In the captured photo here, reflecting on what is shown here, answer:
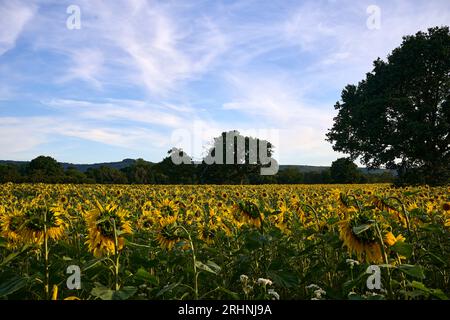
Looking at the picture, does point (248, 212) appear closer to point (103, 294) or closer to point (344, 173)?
point (103, 294)

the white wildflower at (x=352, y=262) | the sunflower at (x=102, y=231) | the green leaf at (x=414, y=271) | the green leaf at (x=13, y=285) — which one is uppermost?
the sunflower at (x=102, y=231)

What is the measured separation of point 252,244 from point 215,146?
86014 mm

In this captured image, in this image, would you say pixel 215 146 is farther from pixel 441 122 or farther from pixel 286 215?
pixel 286 215

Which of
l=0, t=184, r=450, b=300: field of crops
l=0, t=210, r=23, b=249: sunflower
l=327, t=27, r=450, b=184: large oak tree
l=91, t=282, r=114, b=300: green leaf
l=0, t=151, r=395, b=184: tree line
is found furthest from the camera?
l=0, t=151, r=395, b=184: tree line

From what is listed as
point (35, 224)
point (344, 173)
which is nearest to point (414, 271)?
point (35, 224)

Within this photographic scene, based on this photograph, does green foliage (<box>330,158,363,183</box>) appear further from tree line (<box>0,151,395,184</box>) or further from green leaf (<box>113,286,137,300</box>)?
green leaf (<box>113,286,137,300</box>)

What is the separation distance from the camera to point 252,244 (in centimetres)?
436

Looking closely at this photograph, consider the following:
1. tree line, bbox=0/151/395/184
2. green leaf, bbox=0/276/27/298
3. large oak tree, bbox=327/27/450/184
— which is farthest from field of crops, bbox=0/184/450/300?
tree line, bbox=0/151/395/184

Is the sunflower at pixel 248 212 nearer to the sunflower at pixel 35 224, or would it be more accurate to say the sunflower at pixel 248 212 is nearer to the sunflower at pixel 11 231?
the sunflower at pixel 35 224

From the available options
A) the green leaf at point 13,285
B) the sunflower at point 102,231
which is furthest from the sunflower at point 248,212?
the green leaf at point 13,285

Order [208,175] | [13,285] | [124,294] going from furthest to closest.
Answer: [208,175] < [13,285] < [124,294]

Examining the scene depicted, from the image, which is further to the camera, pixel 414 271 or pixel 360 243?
pixel 360 243

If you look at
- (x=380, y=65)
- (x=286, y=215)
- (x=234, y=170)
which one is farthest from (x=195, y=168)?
(x=286, y=215)

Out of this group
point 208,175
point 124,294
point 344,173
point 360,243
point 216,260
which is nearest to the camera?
point 124,294
